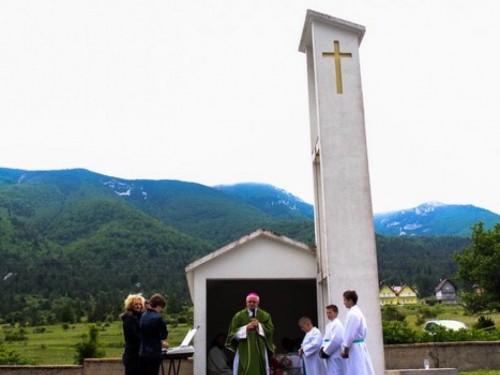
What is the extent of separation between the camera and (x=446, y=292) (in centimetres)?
8038

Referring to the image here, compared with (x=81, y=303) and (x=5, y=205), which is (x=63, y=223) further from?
(x=81, y=303)

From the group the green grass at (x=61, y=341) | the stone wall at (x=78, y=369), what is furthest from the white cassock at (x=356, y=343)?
the green grass at (x=61, y=341)

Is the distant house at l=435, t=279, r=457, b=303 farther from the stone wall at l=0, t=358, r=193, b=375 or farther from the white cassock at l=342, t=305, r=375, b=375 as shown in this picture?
the white cassock at l=342, t=305, r=375, b=375

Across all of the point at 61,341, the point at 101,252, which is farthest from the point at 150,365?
the point at 101,252

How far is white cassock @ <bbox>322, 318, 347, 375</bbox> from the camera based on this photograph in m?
9.50

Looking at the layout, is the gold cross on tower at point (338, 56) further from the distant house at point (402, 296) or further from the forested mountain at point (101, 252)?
the distant house at point (402, 296)

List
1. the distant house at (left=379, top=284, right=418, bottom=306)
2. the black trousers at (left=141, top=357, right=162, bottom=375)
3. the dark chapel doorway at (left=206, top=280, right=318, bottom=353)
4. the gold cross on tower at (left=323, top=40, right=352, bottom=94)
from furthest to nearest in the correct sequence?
the distant house at (left=379, top=284, right=418, bottom=306)
the dark chapel doorway at (left=206, top=280, right=318, bottom=353)
the gold cross on tower at (left=323, top=40, right=352, bottom=94)
the black trousers at (left=141, top=357, right=162, bottom=375)

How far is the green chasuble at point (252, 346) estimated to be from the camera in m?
9.55

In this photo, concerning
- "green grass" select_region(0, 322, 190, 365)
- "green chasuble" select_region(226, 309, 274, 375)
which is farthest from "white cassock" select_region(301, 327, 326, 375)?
"green grass" select_region(0, 322, 190, 365)

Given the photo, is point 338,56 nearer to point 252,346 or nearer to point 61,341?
point 252,346

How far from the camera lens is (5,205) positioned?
4899 inches

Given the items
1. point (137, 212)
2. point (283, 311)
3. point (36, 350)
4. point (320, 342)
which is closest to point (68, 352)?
point (36, 350)

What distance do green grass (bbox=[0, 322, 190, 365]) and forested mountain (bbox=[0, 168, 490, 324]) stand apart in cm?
589

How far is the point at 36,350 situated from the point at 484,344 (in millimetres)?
33142
